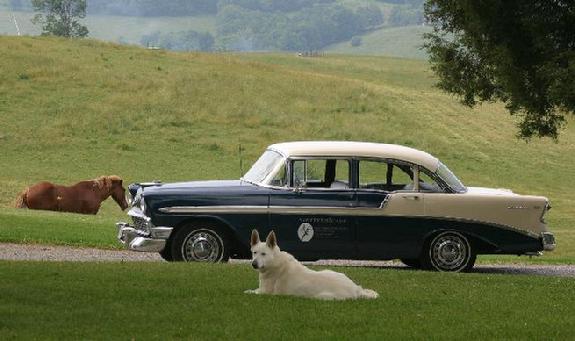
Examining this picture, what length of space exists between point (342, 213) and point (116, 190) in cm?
2055

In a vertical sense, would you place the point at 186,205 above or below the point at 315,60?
below

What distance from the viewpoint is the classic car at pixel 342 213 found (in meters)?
18.1

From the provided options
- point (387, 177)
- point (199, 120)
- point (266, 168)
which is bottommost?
point (387, 177)

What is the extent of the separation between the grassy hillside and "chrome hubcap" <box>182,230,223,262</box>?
27.7 metres

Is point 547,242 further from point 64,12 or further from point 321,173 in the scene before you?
point 64,12

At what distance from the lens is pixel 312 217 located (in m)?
18.3

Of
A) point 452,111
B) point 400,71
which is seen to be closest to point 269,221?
point 452,111

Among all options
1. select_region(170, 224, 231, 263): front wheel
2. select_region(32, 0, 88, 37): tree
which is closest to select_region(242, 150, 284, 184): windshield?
select_region(170, 224, 231, 263): front wheel

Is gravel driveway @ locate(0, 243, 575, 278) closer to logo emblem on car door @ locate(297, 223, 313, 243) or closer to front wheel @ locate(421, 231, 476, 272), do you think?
front wheel @ locate(421, 231, 476, 272)

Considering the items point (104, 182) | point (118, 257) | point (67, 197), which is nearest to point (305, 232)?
point (118, 257)

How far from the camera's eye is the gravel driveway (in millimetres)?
20359

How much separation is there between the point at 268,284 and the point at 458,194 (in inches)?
229

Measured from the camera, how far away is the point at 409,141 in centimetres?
6475

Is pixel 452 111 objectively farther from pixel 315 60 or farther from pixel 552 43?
pixel 552 43
